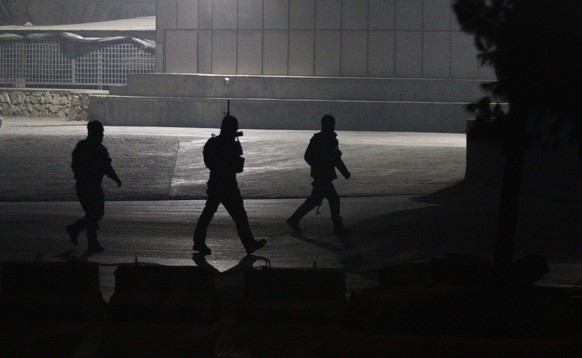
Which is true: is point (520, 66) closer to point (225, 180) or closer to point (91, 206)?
point (225, 180)

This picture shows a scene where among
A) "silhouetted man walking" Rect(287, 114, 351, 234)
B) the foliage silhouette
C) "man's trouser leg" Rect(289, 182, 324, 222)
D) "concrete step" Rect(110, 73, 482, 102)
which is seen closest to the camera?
the foliage silhouette

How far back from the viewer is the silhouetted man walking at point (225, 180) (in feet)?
43.8

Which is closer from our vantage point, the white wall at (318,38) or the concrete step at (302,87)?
the concrete step at (302,87)

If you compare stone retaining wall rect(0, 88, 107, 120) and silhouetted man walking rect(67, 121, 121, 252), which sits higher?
stone retaining wall rect(0, 88, 107, 120)

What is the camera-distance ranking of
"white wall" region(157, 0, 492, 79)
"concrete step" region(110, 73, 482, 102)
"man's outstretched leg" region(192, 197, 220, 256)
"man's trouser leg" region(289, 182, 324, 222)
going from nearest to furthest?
1. "man's outstretched leg" region(192, 197, 220, 256)
2. "man's trouser leg" region(289, 182, 324, 222)
3. "concrete step" region(110, 73, 482, 102)
4. "white wall" region(157, 0, 492, 79)

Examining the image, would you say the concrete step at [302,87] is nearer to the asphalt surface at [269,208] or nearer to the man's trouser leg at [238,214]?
the asphalt surface at [269,208]

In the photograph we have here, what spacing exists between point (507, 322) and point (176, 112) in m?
29.0

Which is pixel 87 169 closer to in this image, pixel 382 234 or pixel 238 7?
pixel 382 234

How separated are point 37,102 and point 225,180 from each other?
106ft

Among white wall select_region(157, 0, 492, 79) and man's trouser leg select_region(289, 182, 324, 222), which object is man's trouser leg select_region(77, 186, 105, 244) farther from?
white wall select_region(157, 0, 492, 79)

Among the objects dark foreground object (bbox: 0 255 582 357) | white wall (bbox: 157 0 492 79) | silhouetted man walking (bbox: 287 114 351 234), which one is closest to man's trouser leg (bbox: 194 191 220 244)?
silhouetted man walking (bbox: 287 114 351 234)

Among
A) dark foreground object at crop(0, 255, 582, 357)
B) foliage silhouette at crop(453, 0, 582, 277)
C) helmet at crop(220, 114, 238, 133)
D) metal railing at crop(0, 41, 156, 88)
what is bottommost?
dark foreground object at crop(0, 255, 582, 357)

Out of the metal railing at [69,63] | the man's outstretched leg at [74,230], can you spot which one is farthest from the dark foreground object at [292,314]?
the metal railing at [69,63]

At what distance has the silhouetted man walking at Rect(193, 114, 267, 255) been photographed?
1334 centimetres
